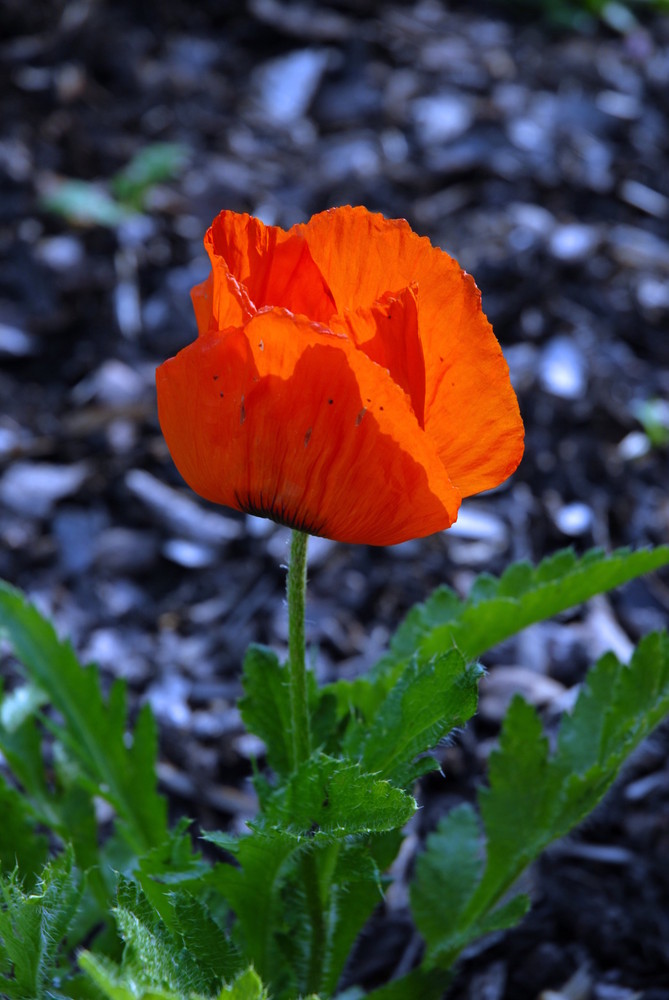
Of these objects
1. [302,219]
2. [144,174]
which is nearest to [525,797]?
[302,219]

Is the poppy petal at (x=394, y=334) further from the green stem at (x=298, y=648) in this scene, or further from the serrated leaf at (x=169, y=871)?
the serrated leaf at (x=169, y=871)

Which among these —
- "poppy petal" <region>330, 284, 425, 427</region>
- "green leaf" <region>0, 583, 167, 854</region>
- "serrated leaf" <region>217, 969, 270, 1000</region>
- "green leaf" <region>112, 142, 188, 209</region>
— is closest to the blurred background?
"green leaf" <region>112, 142, 188, 209</region>

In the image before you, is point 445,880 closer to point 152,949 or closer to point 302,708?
point 302,708

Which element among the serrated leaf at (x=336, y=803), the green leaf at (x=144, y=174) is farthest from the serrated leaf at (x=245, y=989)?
the green leaf at (x=144, y=174)

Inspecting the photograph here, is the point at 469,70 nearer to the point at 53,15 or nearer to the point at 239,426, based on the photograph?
the point at 53,15

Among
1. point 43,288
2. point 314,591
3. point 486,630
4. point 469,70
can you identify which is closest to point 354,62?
point 469,70

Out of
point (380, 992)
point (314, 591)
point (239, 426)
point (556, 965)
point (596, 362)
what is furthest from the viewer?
point (596, 362)
